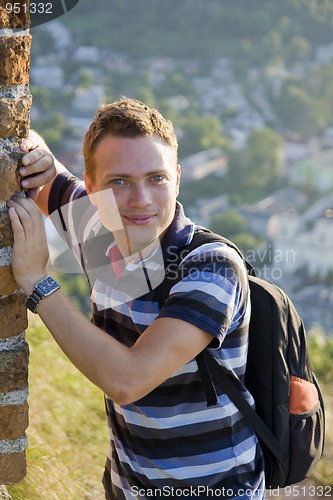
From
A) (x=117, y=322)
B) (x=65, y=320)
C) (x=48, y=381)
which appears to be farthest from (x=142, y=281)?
(x=48, y=381)

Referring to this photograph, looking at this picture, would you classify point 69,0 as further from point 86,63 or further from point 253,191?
point 86,63

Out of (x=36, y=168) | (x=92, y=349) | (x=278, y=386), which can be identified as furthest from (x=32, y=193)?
(x=278, y=386)

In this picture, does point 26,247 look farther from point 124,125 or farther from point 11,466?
point 11,466

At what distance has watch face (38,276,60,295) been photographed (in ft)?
3.59

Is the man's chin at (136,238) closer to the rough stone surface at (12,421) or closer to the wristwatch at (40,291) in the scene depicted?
the wristwatch at (40,291)

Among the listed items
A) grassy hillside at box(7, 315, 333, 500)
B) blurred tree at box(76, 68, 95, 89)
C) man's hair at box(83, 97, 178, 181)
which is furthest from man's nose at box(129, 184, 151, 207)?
blurred tree at box(76, 68, 95, 89)

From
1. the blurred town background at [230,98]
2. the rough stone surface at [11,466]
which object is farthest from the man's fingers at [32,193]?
the blurred town background at [230,98]

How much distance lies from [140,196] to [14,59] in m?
0.34

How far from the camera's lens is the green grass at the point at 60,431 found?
1.98 meters

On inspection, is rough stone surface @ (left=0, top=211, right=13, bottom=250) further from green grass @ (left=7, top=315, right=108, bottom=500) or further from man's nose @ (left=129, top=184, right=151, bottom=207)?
green grass @ (left=7, top=315, right=108, bottom=500)

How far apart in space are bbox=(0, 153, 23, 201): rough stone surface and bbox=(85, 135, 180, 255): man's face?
0.17 meters

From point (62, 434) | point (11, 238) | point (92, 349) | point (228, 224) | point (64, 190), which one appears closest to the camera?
point (92, 349)

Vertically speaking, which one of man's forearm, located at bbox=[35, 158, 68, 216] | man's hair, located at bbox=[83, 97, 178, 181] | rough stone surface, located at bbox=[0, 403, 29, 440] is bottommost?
rough stone surface, located at bbox=[0, 403, 29, 440]

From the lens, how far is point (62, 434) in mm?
2406
